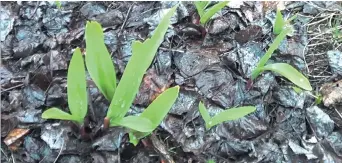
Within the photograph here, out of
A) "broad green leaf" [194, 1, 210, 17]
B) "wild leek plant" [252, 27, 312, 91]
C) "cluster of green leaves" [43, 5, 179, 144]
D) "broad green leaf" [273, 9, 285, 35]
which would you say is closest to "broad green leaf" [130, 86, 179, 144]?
"cluster of green leaves" [43, 5, 179, 144]

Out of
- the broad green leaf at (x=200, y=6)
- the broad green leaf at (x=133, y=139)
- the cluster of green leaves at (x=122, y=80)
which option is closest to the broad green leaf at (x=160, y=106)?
the cluster of green leaves at (x=122, y=80)

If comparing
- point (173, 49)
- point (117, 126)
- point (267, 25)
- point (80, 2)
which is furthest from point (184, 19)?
point (117, 126)

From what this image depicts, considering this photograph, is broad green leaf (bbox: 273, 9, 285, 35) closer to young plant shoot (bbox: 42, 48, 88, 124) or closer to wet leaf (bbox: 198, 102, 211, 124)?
wet leaf (bbox: 198, 102, 211, 124)

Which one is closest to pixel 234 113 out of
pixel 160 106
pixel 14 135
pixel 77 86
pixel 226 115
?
pixel 226 115

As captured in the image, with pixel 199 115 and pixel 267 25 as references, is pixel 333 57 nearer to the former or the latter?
pixel 267 25

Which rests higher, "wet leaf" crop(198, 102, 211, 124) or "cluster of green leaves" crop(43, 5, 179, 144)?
"cluster of green leaves" crop(43, 5, 179, 144)

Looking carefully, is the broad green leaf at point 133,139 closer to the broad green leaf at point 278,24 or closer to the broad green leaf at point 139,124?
the broad green leaf at point 139,124
